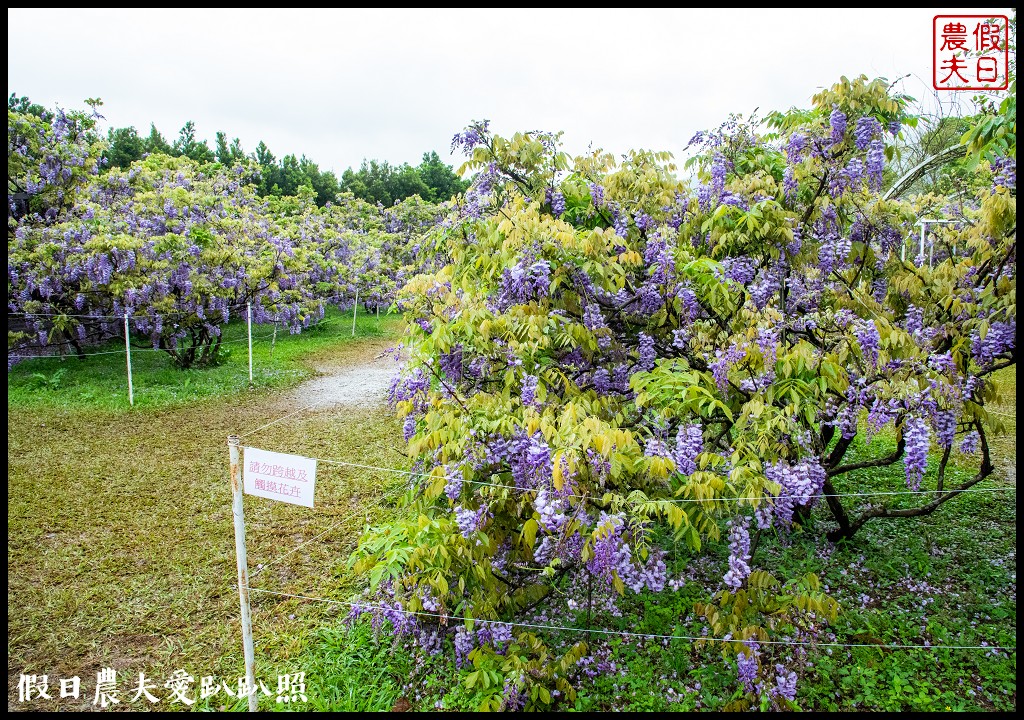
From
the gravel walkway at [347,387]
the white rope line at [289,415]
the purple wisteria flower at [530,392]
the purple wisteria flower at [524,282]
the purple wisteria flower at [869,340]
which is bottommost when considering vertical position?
the white rope line at [289,415]

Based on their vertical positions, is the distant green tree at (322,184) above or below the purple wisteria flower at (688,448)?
above

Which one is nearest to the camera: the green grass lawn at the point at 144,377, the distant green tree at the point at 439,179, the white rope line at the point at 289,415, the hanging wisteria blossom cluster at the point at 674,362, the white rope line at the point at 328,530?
the hanging wisteria blossom cluster at the point at 674,362

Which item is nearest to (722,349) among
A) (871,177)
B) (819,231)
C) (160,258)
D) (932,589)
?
(819,231)

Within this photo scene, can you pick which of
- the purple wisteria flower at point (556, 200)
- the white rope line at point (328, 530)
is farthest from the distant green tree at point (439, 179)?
the purple wisteria flower at point (556, 200)

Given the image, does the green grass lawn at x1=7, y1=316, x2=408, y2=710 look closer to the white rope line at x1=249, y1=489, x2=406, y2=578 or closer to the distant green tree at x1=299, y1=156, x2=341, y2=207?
the white rope line at x1=249, y1=489, x2=406, y2=578

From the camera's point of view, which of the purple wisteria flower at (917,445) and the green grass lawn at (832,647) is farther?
the green grass lawn at (832,647)

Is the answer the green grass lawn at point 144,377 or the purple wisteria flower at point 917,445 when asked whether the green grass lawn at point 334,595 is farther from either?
the green grass lawn at point 144,377

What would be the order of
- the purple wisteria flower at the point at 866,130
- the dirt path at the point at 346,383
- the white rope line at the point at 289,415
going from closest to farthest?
1. the purple wisteria flower at the point at 866,130
2. the white rope line at the point at 289,415
3. the dirt path at the point at 346,383

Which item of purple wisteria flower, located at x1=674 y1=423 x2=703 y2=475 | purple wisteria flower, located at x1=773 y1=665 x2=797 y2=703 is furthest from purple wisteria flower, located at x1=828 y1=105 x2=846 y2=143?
purple wisteria flower, located at x1=773 y1=665 x2=797 y2=703

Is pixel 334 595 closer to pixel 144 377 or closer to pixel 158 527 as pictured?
pixel 158 527

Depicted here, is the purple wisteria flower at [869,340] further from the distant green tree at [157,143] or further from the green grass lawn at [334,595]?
the distant green tree at [157,143]

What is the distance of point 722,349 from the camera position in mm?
3012

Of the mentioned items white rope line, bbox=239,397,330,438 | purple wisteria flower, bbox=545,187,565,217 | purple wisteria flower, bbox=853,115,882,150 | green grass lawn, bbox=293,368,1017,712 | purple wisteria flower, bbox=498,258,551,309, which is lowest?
green grass lawn, bbox=293,368,1017,712

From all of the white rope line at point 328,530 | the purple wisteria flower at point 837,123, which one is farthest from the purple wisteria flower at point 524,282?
Result: the white rope line at point 328,530
